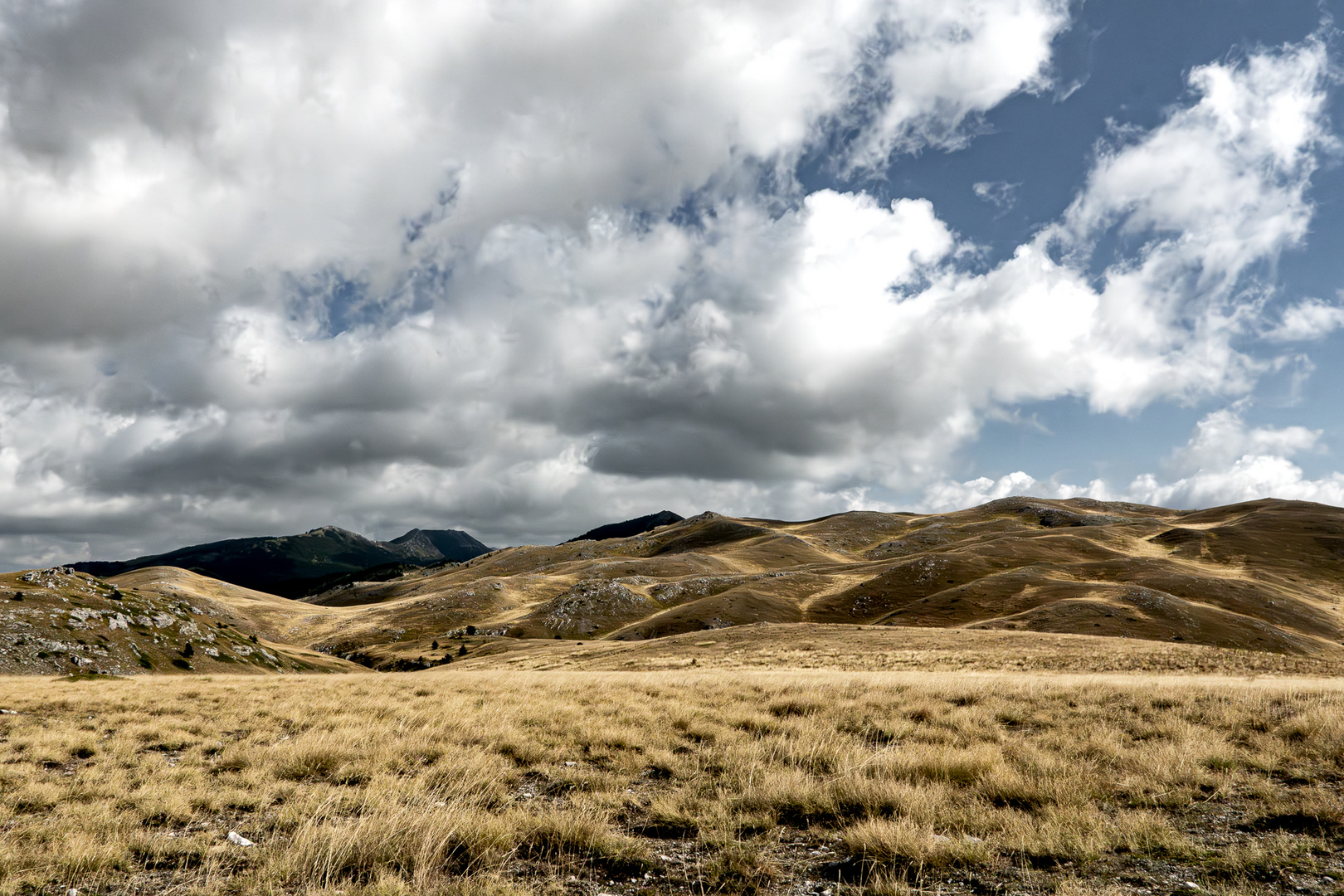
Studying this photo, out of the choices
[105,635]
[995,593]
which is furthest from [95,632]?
[995,593]

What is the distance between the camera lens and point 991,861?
6.86 meters

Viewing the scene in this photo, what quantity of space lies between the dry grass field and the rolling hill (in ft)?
143

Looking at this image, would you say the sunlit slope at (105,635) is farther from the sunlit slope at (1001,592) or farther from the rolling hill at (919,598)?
the sunlit slope at (1001,592)

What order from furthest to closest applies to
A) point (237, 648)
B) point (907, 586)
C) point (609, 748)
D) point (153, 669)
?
1. point (907, 586)
2. point (237, 648)
3. point (153, 669)
4. point (609, 748)

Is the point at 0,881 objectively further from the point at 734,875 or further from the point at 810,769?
the point at 810,769

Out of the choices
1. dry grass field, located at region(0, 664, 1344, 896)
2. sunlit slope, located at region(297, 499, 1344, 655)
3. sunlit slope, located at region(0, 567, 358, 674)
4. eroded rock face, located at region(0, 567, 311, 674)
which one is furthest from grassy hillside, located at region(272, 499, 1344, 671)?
dry grass field, located at region(0, 664, 1344, 896)

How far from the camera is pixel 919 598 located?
107188 mm

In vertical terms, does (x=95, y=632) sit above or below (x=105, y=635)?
above

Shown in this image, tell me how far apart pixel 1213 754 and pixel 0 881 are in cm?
1655

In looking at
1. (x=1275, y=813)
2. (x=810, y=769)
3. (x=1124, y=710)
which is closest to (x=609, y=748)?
(x=810, y=769)

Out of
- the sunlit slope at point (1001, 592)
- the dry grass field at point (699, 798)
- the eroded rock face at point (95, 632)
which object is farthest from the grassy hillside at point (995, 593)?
the dry grass field at point (699, 798)

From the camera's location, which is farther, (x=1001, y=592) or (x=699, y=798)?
(x=1001, y=592)

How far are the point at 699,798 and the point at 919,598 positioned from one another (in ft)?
358

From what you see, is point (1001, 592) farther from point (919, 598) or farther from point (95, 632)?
point (95, 632)
